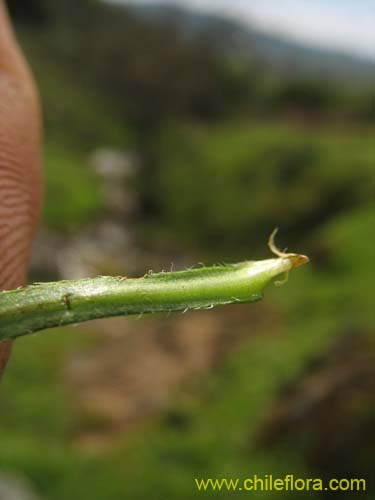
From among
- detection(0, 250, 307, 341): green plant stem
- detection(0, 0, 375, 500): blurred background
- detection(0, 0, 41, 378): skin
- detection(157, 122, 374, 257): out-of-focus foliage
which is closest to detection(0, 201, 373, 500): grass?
detection(0, 0, 375, 500): blurred background

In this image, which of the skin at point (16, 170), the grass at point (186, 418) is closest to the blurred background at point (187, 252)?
the grass at point (186, 418)

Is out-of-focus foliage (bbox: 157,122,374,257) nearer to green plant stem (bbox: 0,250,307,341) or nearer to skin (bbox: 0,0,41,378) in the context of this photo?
skin (bbox: 0,0,41,378)

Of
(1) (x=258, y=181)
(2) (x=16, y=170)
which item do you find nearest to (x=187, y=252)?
(1) (x=258, y=181)

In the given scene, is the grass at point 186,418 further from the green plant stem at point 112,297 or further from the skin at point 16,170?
the green plant stem at point 112,297

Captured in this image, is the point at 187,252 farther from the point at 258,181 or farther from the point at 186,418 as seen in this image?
the point at 186,418

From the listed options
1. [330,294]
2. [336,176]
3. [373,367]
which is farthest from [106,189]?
[373,367]
